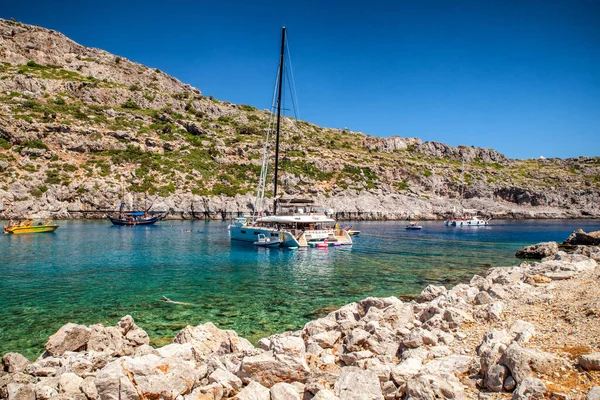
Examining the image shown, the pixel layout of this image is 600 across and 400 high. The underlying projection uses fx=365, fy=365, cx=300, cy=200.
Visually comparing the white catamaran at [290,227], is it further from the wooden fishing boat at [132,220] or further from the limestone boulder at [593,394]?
the limestone boulder at [593,394]

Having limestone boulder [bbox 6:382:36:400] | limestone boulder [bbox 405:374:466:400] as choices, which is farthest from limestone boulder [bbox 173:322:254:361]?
limestone boulder [bbox 405:374:466:400]

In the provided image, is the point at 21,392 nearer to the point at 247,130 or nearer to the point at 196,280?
the point at 196,280

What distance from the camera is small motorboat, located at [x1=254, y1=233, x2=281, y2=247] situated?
1435 inches

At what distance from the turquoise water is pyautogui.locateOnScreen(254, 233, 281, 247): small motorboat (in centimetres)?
96

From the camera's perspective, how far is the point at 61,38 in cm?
13538

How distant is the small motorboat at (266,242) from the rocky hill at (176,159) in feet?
137

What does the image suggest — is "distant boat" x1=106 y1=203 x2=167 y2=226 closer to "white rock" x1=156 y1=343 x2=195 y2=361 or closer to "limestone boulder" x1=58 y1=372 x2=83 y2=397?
"white rock" x1=156 y1=343 x2=195 y2=361

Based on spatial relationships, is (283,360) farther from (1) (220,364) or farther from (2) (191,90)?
(2) (191,90)

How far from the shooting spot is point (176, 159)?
8625cm

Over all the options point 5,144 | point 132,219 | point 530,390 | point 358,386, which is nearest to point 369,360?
point 358,386

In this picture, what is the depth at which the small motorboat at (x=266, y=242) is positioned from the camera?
120ft

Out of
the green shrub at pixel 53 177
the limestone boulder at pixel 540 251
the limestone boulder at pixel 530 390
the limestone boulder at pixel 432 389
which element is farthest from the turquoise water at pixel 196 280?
the green shrub at pixel 53 177

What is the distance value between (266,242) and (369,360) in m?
30.2

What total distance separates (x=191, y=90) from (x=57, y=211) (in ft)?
315
